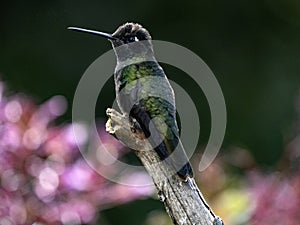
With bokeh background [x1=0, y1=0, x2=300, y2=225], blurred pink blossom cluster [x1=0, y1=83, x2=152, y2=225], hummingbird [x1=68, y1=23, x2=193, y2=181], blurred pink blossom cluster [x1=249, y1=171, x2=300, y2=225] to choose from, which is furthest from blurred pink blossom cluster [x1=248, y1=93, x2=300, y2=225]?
bokeh background [x1=0, y1=0, x2=300, y2=225]

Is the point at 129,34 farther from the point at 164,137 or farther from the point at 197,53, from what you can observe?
the point at 197,53

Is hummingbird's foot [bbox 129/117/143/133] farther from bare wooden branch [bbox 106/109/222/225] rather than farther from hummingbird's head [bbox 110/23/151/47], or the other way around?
hummingbird's head [bbox 110/23/151/47]

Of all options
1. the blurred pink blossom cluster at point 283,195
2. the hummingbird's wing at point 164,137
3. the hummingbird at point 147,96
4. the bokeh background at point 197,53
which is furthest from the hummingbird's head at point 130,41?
the bokeh background at point 197,53

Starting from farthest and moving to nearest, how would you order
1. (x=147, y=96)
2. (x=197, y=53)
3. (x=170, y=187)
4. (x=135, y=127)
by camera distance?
(x=197, y=53), (x=147, y=96), (x=135, y=127), (x=170, y=187)

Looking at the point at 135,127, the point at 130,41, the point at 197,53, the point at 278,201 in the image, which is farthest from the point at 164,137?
the point at 197,53

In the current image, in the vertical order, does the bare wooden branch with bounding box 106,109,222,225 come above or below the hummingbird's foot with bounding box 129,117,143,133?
below

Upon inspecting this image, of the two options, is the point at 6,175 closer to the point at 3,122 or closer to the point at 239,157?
the point at 3,122
